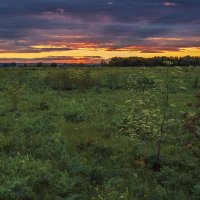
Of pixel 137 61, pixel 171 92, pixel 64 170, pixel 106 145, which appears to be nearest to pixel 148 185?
pixel 64 170

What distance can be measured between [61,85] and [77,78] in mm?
1607

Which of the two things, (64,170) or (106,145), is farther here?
(106,145)

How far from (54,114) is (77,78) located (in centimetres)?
1623

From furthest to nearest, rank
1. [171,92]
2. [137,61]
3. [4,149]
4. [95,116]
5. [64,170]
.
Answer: [137,61]
[171,92]
[95,116]
[4,149]
[64,170]

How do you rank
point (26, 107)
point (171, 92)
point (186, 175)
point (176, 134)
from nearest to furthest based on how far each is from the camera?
point (186, 175), point (176, 134), point (26, 107), point (171, 92)

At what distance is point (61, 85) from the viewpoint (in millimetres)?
37312

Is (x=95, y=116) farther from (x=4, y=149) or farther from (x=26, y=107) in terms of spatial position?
(x=4, y=149)

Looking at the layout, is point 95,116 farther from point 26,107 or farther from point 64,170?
point 64,170

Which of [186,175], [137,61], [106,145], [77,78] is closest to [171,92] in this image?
[77,78]

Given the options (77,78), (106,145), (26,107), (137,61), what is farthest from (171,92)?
(137,61)

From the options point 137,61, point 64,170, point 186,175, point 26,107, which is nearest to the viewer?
point 186,175

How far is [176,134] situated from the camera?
16641mm

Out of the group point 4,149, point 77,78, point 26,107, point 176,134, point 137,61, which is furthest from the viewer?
point 137,61

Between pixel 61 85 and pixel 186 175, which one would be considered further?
pixel 61 85
